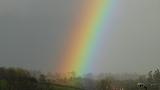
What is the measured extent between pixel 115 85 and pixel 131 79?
2998mm

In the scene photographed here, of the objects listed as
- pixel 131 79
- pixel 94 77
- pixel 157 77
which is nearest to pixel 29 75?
pixel 94 77

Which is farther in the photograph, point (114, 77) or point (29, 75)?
point (114, 77)

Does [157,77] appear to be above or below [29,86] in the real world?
above

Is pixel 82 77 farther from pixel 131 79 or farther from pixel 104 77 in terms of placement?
pixel 131 79

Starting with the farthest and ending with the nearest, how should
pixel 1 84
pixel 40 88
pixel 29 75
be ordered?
pixel 29 75, pixel 40 88, pixel 1 84

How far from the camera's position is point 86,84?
6400 centimetres

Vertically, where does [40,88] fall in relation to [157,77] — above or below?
below

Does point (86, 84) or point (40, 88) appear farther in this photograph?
point (86, 84)

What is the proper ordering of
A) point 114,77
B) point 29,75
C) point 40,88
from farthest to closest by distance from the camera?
point 114,77 → point 29,75 → point 40,88

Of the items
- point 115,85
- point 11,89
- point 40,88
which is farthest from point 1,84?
point 115,85

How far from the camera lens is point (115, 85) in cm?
6300

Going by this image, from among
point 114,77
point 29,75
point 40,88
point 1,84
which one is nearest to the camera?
point 1,84

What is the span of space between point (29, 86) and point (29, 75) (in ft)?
20.8

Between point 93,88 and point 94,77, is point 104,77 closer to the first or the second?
point 94,77
